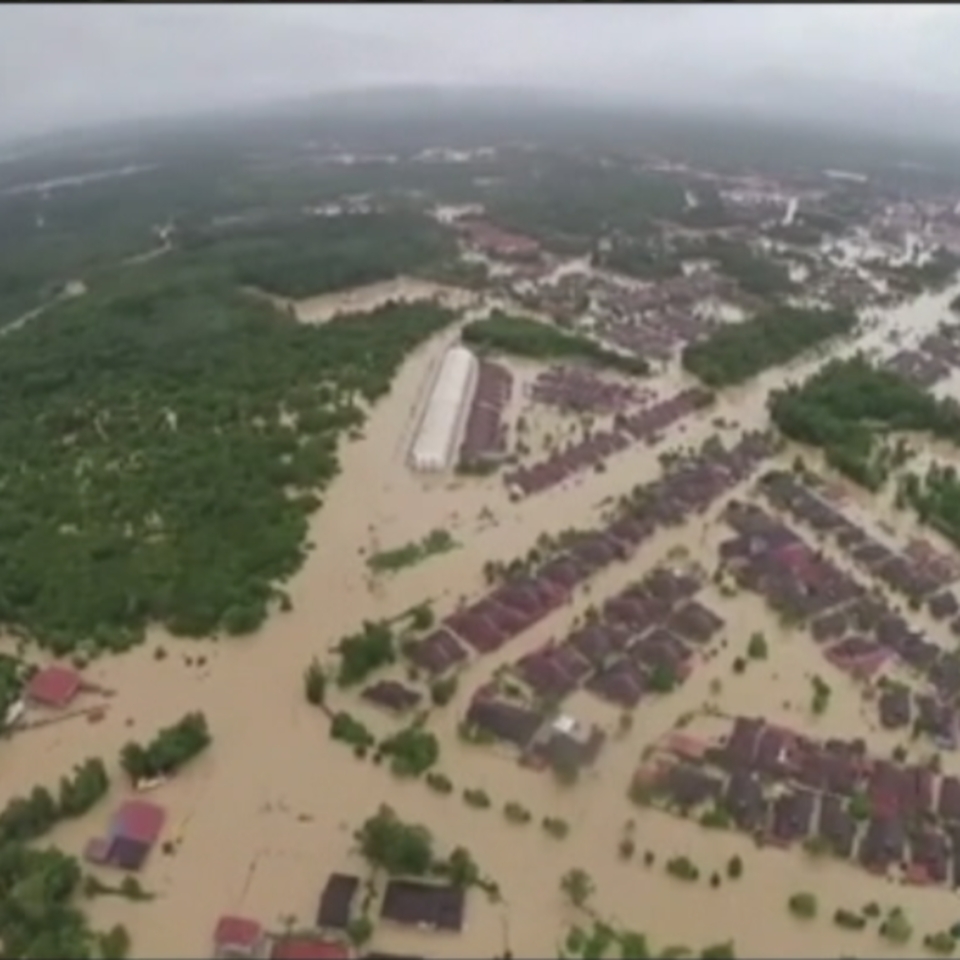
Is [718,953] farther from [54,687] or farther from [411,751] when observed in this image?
[54,687]

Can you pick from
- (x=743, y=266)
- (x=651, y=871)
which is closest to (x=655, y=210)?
(x=743, y=266)

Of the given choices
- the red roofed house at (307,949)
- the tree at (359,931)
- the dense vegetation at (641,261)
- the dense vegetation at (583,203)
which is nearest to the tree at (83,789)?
the red roofed house at (307,949)

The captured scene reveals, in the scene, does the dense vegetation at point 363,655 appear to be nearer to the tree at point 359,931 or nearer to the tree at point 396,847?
the tree at point 396,847

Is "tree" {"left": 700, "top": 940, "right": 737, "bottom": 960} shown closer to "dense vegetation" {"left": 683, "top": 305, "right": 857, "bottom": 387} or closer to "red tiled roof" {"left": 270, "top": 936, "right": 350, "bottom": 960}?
"red tiled roof" {"left": 270, "top": 936, "right": 350, "bottom": 960}

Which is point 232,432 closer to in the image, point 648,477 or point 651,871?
point 648,477

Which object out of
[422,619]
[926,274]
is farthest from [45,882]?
[926,274]

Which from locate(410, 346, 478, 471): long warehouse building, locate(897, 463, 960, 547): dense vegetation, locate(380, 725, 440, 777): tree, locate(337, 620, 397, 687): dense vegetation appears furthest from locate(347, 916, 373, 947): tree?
locate(897, 463, 960, 547): dense vegetation

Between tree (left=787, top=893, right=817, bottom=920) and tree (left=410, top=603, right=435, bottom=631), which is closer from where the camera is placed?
tree (left=787, top=893, right=817, bottom=920)
